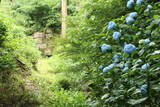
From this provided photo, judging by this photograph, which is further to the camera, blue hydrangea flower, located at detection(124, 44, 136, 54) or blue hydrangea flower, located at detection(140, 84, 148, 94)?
blue hydrangea flower, located at detection(124, 44, 136, 54)

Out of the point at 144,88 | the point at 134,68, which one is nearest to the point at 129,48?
the point at 134,68

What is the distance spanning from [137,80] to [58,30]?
11.2 metres

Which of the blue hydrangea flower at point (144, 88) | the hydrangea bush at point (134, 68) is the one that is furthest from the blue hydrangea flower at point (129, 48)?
the blue hydrangea flower at point (144, 88)

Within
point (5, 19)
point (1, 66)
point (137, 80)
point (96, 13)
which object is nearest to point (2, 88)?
point (1, 66)

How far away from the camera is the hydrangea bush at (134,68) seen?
128 cm

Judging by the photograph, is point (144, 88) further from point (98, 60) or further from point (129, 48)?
point (98, 60)

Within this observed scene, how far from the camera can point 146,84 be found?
4.17 ft

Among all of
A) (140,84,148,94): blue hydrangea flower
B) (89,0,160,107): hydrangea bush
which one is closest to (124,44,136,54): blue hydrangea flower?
(89,0,160,107): hydrangea bush

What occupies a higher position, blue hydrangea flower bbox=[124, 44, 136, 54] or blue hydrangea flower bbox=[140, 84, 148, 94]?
blue hydrangea flower bbox=[124, 44, 136, 54]

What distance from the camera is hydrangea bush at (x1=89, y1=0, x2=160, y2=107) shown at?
1.28 metres

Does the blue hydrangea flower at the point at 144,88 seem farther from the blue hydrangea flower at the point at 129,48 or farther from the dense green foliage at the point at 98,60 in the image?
the blue hydrangea flower at the point at 129,48

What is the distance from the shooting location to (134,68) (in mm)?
1359

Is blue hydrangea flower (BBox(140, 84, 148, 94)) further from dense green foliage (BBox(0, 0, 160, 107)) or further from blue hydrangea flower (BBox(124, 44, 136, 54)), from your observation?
blue hydrangea flower (BBox(124, 44, 136, 54))

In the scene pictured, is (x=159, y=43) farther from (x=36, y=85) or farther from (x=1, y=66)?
(x=36, y=85)
